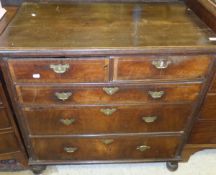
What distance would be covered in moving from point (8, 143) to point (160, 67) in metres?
0.95

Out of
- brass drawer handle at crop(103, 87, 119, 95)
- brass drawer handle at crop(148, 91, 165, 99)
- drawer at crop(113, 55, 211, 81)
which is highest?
drawer at crop(113, 55, 211, 81)

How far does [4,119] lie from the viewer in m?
1.22

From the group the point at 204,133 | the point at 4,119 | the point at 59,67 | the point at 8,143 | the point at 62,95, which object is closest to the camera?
the point at 59,67

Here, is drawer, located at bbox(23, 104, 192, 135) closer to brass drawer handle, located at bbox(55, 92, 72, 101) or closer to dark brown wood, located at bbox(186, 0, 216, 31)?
brass drawer handle, located at bbox(55, 92, 72, 101)

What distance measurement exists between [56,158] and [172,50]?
95 cm

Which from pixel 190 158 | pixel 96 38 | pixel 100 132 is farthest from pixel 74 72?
pixel 190 158

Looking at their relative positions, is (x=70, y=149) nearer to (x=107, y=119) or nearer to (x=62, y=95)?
(x=107, y=119)

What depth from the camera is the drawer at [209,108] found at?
4.09 feet

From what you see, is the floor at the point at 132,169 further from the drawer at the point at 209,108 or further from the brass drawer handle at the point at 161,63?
the brass drawer handle at the point at 161,63

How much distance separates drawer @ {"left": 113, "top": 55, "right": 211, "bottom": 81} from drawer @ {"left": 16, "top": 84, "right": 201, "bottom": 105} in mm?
58

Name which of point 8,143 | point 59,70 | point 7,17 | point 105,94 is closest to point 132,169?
point 105,94

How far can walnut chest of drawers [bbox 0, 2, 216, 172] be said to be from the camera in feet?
3.27

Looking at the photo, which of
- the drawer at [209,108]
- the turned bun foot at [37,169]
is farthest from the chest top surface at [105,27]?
the turned bun foot at [37,169]

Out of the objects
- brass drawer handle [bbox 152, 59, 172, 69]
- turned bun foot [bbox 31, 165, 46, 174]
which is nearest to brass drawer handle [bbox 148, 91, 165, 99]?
brass drawer handle [bbox 152, 59, 172, 69]
